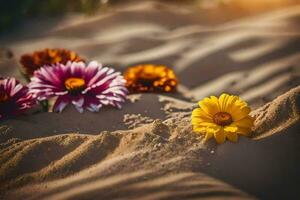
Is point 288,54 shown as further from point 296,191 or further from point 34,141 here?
point 34,141

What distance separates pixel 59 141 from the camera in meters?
2.06

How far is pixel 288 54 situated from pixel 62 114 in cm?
141

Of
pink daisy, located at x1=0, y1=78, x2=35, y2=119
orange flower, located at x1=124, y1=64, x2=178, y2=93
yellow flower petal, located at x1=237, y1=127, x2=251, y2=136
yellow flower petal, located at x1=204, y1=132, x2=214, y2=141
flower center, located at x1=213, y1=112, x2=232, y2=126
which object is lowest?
yellow flower petal, located at x1=204, y1=132, x2=214, y2=141

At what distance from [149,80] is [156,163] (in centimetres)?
93

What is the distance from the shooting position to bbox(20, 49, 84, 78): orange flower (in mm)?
2742

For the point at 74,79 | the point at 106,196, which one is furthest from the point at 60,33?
the point at 106,196

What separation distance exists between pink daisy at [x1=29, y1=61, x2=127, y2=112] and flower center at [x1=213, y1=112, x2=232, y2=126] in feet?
1.73

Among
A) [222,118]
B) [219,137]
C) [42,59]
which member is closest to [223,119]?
[222,118]

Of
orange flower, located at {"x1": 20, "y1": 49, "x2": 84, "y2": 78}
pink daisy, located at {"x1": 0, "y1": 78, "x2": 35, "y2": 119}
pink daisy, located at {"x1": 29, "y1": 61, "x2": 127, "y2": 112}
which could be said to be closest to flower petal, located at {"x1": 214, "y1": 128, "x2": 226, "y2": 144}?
pink daisy, located at {"x1": 29, "y1": 61, "x2": 127, "y2": 112}

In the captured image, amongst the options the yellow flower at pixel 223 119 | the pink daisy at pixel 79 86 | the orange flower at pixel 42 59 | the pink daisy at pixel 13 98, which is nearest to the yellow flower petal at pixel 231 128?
the yellow flower at pixel 223 119

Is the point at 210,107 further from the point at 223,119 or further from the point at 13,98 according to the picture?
the point at 13,98

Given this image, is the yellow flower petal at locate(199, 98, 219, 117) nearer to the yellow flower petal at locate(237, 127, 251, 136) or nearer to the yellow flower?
the yellow flower

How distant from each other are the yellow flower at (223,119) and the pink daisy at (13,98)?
826mm

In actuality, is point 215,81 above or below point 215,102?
above
